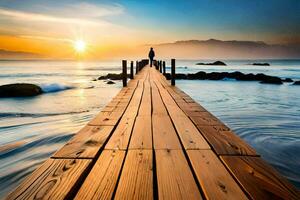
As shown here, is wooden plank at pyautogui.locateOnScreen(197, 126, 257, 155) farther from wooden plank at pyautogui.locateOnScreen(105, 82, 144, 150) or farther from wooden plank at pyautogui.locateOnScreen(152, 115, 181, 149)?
wooden plank at pyautogui.locateOnScreen(105, 82, 144, 150)

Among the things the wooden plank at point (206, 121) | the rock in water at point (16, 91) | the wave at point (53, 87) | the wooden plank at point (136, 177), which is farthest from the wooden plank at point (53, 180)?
A: the wave at point (53, 87)

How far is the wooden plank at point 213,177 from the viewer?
1437mm

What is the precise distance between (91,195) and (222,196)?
791mm

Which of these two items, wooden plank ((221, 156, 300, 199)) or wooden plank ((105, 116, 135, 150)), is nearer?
wooden plank ((221, 156, 300, 199))

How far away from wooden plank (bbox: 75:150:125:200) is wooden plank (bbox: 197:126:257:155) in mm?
907

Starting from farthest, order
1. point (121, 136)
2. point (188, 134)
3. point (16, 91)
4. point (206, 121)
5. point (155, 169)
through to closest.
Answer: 1. point (16, 91)
2. point (206, 121)
3. point (188, 134)
4. point (121, 136)
5. point (155, 169)

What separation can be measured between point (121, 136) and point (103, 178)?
928mm

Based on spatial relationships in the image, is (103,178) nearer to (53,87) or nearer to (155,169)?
(155,169)

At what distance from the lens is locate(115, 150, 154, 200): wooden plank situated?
4.67 feet

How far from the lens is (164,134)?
8.64ft

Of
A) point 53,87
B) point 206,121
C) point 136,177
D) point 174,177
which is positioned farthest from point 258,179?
point 53,87

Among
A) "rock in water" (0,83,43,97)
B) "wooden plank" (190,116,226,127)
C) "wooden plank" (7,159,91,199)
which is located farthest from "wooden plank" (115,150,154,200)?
"rock in water" (0,83,43,97)

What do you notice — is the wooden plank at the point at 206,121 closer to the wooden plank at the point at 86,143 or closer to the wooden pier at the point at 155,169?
the wooden pier at the point at 155,169

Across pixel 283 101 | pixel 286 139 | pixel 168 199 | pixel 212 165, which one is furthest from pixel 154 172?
pixel 283 101
